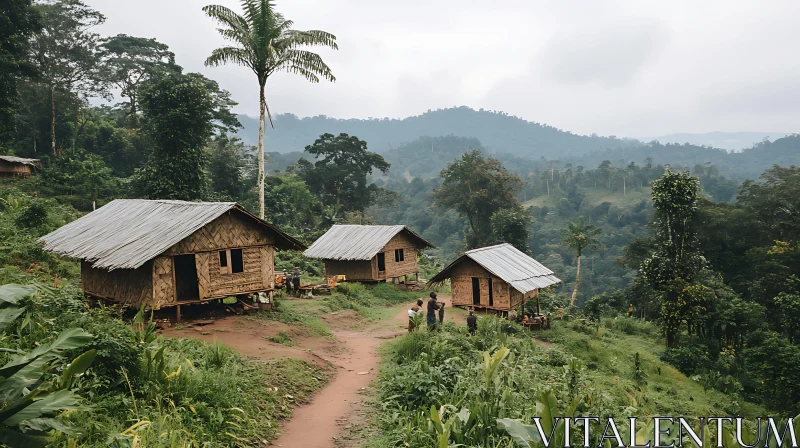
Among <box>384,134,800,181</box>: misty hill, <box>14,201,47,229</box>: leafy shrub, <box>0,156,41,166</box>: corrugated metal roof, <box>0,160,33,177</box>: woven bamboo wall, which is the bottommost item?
<box>14,201,47,229</box>: leafy shrub

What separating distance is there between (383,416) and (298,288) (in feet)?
47.3

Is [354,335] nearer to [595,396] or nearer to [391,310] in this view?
[391,310]

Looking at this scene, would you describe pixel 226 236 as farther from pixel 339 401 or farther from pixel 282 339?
pixel 339 401

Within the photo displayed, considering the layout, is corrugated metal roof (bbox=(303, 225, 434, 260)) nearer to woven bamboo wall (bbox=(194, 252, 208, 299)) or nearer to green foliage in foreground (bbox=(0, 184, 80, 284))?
woven bamboo wall (bbox=(194, 252, 208, 299))

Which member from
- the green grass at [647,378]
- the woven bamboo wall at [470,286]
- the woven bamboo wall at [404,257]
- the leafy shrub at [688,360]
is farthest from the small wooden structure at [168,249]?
the leafy shrub at [688,360]

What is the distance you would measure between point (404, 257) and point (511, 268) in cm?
962

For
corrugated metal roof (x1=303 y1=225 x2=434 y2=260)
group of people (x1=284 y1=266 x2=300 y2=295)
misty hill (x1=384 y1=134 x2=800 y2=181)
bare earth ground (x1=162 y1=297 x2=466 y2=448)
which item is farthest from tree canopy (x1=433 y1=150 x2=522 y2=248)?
misty hill (x1=384 y1=134 x2=800 y2=181)

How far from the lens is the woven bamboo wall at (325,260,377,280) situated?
29125 mm

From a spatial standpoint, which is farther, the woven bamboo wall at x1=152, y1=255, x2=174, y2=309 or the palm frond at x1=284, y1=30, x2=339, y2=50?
the palm frond at x1=284, y1=30, x2=339, y2=50

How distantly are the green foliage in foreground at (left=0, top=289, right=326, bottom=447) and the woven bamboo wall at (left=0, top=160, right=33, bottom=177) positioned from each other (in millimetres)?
29777

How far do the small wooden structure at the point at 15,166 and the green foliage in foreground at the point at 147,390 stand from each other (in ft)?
97.0

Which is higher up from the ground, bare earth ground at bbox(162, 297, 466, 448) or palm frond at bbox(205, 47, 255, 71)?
palm frond at bbox(205, 47, 255, 71)

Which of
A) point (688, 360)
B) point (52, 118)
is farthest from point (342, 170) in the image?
point (688, 360)

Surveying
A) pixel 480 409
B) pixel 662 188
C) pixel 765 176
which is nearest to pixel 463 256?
pixel 662 188
